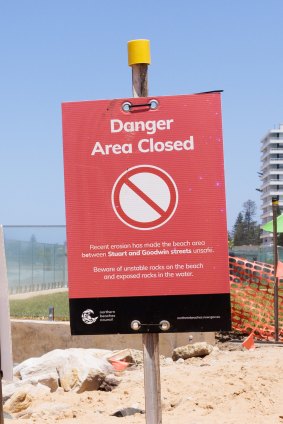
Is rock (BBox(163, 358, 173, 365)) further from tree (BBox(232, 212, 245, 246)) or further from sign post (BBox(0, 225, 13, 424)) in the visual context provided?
tree (BBox(232, 212, 245, 246))

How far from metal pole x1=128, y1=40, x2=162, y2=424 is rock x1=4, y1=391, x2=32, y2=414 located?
410 centimetres

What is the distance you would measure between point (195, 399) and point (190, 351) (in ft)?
11.3

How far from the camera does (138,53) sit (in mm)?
5605

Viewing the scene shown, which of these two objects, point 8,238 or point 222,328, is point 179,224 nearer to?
point 222,328

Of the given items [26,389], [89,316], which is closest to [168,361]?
[26,389]

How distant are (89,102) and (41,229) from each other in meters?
19.1

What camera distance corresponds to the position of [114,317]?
542 centimetres

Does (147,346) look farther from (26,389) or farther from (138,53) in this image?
(26,389)

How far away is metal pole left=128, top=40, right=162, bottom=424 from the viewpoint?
18.1 ft

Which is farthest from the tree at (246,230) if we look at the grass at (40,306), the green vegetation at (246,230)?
the grass at (40,306)

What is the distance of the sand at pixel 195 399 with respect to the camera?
26.7 ft

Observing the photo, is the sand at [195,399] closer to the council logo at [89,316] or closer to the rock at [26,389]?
the rock at [26,389]

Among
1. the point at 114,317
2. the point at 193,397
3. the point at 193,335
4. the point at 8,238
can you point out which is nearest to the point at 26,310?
the point at 8,238

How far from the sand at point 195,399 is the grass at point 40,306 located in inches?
341
